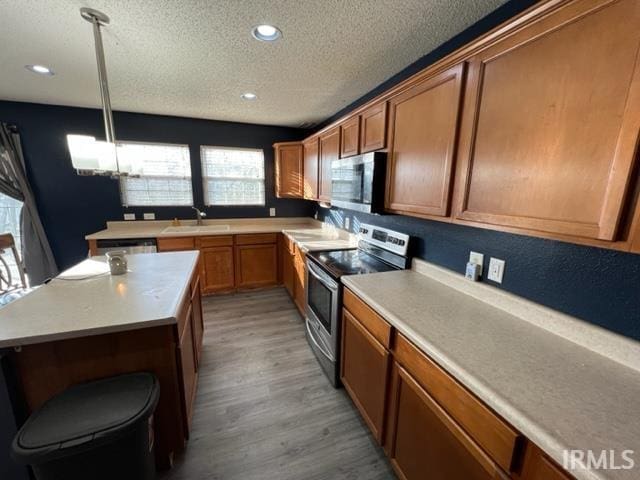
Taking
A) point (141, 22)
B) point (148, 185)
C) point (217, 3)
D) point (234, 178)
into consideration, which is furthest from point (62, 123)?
point (217, 3)

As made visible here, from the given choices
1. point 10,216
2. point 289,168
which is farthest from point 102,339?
point 10,216

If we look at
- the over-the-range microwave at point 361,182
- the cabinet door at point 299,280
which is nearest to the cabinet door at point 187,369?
the cabinet door at point 299,280

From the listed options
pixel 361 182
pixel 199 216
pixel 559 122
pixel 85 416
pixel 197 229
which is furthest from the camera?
pixel 199 216

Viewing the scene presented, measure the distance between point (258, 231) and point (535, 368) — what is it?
3204 mm

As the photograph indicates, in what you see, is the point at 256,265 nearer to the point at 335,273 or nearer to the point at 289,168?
the point at 289,168

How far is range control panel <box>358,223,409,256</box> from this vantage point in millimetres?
1986

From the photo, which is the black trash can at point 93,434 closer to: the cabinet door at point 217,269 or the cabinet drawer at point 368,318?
the cabinet drawer at point 368,318

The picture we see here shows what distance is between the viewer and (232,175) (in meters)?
3.97

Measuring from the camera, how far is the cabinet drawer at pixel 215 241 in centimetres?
335

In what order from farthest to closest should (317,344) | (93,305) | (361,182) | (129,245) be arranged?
(129,245) < (317,344) < (361,182) < (93,305)

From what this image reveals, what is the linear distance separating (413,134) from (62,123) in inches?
164

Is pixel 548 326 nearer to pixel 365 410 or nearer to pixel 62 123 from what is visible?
pixel 365 410

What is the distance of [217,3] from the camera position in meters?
1.34

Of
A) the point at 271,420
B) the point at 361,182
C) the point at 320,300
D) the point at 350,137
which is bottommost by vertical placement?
the point at 271,420
